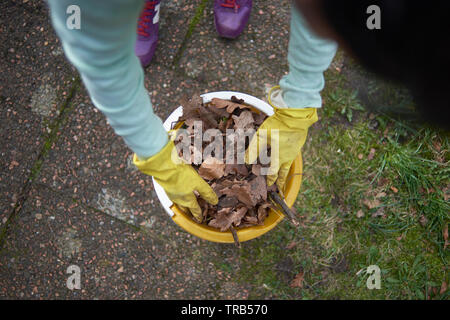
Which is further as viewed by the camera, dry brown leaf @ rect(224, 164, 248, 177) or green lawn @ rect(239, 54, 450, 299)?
green lawn @ rect(239, 54, 450, 299)

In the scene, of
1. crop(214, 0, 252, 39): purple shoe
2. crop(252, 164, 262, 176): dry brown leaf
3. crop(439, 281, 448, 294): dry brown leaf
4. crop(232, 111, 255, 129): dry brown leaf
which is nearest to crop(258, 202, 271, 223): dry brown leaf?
crop(252, 164, 262, 176): dry brown leaf

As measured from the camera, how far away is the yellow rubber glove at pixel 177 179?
1040mm

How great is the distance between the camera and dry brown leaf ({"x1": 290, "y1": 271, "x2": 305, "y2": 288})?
165cm

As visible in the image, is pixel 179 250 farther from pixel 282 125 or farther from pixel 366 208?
pixel 366 208

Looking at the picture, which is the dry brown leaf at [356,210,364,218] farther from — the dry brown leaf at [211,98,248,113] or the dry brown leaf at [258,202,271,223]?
the dry brown leaf at [211,98,248,113]

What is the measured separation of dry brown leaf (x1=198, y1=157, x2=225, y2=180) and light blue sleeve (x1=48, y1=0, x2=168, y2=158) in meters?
0.38

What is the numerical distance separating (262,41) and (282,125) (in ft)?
2.42

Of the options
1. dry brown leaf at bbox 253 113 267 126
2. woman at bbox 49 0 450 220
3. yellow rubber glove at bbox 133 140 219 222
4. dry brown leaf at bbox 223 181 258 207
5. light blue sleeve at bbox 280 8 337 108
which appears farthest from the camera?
dry brown leaf at bbox 253 113 267 126

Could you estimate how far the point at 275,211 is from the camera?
1337 mm

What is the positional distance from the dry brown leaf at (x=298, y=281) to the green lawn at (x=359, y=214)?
0.05 ft

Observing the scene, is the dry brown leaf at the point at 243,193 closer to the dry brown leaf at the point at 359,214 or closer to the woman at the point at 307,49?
the woman at the point at 307,49

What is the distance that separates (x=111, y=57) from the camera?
642 mm

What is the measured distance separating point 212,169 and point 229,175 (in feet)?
0.34
